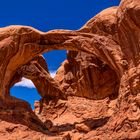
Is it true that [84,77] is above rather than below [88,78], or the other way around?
above

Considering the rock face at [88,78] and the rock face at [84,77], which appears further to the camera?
the rock face at [88,78]

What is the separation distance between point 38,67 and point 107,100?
525 cm

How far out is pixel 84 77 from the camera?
24.4 metres

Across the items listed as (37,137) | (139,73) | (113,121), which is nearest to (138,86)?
(139,73)

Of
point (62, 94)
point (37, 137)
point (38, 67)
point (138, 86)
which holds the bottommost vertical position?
point (37, 137)

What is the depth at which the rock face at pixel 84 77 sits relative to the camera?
45.2ft

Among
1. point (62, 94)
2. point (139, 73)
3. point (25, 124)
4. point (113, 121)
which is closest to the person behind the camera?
point (139, 73)

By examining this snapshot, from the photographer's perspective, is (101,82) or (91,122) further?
(101,82)

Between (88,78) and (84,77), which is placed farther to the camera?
(84,77)

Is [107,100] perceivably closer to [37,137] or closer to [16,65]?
[16,65]

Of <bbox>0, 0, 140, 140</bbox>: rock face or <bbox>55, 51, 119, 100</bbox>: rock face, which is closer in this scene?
<bbox>0, 0, 140, 140</bbox>: rock face

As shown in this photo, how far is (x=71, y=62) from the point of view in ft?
84.7

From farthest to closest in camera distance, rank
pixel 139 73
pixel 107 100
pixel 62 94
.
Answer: pixel 62 94, pixel 107 100, pixel 139 73

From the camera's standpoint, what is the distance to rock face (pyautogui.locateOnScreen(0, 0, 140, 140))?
13.8 metres
